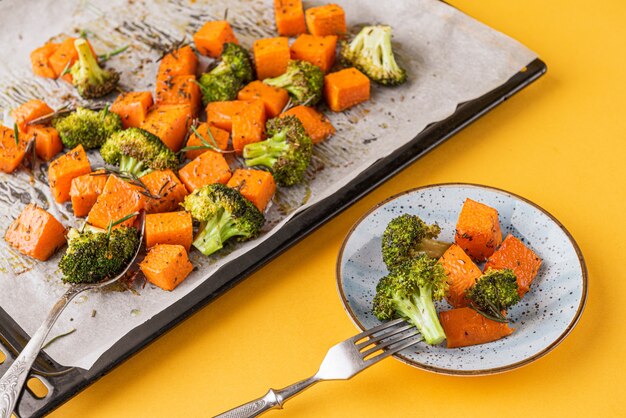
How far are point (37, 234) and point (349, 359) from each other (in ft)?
4.24

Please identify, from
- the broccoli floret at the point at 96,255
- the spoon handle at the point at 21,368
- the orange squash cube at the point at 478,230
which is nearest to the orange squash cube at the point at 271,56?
the broccoli floret at the point at 96,255

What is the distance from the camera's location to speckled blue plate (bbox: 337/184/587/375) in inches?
88.7

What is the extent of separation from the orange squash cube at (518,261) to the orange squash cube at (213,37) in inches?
72.3

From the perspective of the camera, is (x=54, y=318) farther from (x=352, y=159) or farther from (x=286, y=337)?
(x=352, y=159)

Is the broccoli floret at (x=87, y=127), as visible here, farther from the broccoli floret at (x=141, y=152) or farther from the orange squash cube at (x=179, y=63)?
the orange squash cube at (x=179, y=63)

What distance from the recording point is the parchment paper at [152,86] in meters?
2.60

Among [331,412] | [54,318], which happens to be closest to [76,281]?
[54,318]

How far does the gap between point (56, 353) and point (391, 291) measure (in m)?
1.14

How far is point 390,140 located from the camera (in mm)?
3184

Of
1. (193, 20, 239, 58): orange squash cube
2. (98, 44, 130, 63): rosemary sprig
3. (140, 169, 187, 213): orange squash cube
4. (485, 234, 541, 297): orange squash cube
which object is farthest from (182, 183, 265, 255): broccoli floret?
(98, 44, 130, 63): rosemary sprig

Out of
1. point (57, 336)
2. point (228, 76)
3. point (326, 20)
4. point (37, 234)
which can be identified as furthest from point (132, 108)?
point (57, 336)

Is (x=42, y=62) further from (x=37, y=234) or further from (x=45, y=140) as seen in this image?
(x=37, y=234)

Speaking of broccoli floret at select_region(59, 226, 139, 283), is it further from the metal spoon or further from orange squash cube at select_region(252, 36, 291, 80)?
orange squash cube at select_region(252, 36, 291, 80)

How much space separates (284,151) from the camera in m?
3.00
